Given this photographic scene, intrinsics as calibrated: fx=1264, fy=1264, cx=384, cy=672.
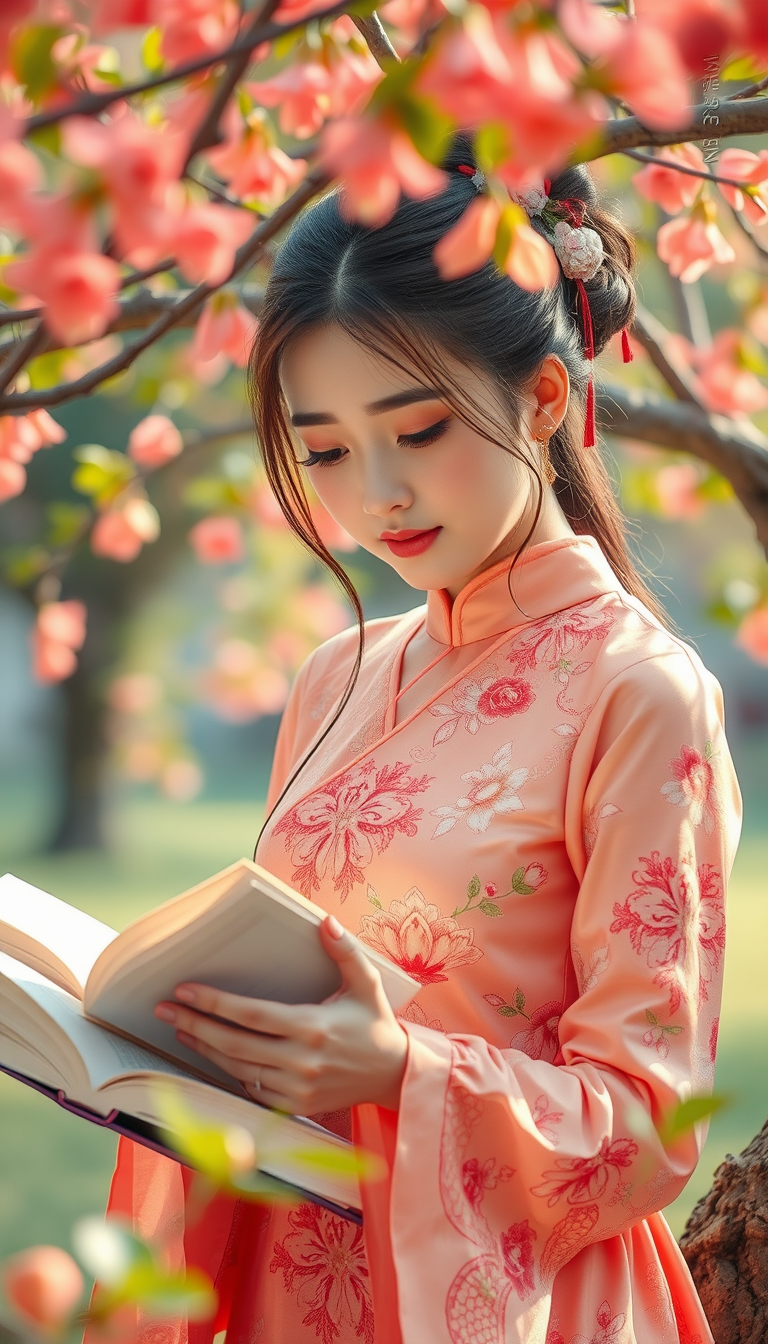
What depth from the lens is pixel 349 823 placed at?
0.98m

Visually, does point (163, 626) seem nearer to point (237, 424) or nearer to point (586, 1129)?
point (237, 424)

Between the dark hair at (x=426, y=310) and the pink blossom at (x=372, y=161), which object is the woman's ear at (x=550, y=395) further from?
the pink blossom at (x=372, y=161)

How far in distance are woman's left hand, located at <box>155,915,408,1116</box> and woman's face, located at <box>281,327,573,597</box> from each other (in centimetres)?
34

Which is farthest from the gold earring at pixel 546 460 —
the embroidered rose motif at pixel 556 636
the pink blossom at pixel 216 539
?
the pink blossom at pixel 216 539

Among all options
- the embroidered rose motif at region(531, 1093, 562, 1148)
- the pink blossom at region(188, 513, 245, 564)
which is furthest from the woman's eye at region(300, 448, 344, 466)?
the pink blossom at region(188, 513, 245, 564)

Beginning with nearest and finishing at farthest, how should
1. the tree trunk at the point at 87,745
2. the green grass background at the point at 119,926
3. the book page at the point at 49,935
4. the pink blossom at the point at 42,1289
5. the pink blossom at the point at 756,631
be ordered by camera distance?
the pink blossom at the point at 42,1289
the book page at the point at 49,935
the pink blossom at the point at 756,631
the green grass background at the point at 119,926
the tree trunk at the point at 87,745

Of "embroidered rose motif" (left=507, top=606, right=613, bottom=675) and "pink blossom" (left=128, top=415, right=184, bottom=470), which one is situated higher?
"pink blossom" (left=128, top=415, right=184, bottom=470)

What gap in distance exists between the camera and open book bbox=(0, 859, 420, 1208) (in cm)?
72

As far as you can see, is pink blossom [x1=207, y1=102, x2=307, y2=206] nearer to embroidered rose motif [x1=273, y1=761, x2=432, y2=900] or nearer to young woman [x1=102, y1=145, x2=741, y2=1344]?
young woman [x1=102, y1=145, x2=741, y2=1344]

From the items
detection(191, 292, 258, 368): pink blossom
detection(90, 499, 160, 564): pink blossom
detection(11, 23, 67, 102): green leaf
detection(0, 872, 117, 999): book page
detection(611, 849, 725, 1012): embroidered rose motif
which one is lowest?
detection(611, 849, 725, 1012): embroidered rose motif

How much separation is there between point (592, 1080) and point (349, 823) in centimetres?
28

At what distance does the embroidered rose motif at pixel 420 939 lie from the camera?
0.90 m

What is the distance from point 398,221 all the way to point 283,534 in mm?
2268

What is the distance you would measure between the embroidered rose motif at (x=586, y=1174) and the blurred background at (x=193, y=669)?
0.36m
